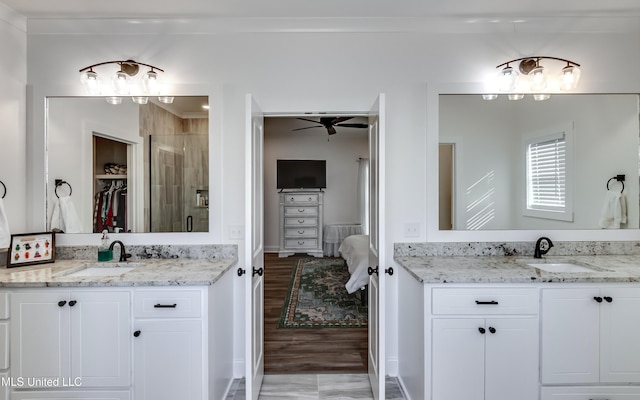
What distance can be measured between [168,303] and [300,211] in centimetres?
525

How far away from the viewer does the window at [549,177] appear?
7.97 ft

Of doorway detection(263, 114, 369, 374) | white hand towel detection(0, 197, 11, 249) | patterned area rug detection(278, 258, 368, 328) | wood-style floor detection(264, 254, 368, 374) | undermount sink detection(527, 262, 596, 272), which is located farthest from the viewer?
doorway detection(263, 114, 369, 374)

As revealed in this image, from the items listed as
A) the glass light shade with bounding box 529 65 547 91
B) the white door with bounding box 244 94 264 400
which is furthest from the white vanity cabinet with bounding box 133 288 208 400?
the glass light shade with bounding box 529 65 547 91

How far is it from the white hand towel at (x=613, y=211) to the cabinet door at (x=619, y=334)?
83 centimetres

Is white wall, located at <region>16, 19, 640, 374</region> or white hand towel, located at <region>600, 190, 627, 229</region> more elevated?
white wall, located at <region>16, 19, 640, 374</region>

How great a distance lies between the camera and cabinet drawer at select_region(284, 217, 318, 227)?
6.95 m

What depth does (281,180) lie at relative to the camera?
7.05 metres

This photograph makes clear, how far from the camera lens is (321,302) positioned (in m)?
4.00

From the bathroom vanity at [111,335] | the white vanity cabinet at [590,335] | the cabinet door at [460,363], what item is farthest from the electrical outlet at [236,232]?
the white vanity cabinet at [590,335]

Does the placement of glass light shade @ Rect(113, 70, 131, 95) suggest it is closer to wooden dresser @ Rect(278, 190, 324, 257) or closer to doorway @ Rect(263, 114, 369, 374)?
doorway @ Rect(263, 114, 369, 374)

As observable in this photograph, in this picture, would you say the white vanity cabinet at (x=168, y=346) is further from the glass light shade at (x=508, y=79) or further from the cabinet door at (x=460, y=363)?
the glass light shade at (x=508, y=79)

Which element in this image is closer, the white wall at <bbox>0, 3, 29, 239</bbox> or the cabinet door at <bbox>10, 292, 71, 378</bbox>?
the cabinet door at <bbox>10, 292, 71, 378</bbox>

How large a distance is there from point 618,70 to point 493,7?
112 cm

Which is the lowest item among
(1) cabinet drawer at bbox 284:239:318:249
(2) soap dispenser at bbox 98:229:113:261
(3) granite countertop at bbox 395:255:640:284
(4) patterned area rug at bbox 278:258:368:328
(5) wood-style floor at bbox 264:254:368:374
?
(5) wood-style floor at bbox 264:254:368:374
